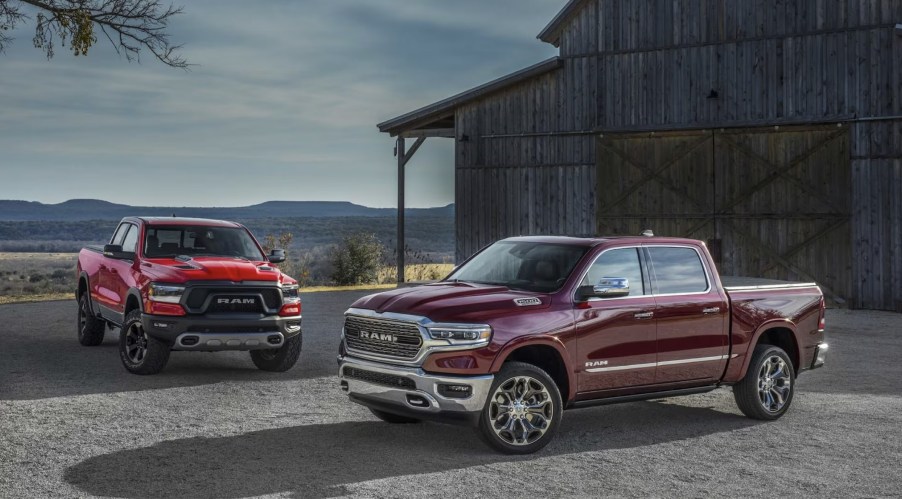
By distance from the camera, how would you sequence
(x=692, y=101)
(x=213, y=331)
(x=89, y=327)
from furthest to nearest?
(x=692, y=101), (x=89, y=327), (x=213, y=331)

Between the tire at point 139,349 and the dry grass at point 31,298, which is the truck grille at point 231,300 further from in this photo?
the dry grass at point 31,298

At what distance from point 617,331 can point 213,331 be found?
17.7ft

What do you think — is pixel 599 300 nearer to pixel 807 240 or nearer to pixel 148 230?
pixel 148 230

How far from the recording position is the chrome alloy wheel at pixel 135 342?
1307 cm

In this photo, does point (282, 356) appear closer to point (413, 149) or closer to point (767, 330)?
point (767, 330)

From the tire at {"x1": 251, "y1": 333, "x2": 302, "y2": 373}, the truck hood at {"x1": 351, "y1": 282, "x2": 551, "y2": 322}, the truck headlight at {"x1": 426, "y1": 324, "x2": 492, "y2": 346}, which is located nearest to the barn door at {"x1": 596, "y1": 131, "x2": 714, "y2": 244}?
the tire at {"x1": 251, "y1": 333, "x2": 302, "y2": 373}

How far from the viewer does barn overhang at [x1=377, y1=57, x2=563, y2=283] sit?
26700mm

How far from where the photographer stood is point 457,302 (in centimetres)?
873

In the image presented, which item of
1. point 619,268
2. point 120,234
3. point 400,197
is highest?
point 400,197

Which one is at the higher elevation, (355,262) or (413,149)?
(413,149)

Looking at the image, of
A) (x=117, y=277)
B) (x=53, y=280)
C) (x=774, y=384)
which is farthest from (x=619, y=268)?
(x=53, y=280)

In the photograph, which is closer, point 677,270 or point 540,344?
point 540,344

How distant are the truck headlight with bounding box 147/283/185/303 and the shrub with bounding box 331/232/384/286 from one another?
19.8 m

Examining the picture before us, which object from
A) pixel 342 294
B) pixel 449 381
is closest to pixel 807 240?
pixel 342 294
